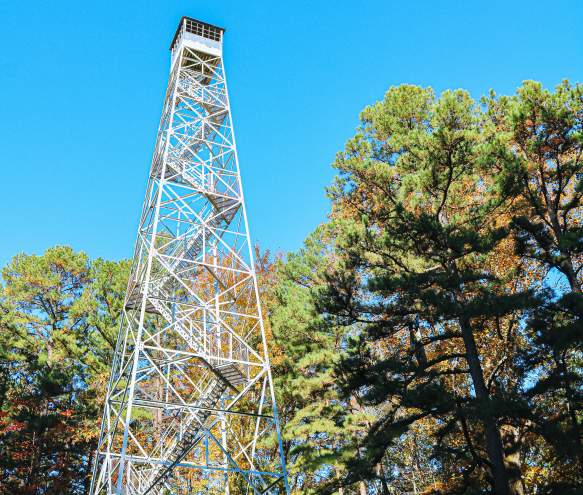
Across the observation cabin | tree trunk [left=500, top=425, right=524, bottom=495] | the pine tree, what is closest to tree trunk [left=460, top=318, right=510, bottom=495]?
the pine tree

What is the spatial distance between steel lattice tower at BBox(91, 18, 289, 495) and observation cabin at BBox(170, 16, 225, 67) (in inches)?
1.5

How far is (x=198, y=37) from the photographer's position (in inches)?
719

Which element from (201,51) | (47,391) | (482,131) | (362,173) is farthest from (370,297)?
(47,391)

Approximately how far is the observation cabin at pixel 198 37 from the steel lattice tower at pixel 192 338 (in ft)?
0.12

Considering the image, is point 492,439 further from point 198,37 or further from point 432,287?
point 198,37

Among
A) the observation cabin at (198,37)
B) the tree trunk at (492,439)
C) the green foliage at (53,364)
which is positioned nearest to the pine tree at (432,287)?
the tree trunk at (492,439)

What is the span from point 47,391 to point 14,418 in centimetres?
147

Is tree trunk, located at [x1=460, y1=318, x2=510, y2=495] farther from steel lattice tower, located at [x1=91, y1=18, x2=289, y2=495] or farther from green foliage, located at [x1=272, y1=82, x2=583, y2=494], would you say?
steel lattice tower, located at [x1=91, y1=18, x2=289, y2=495]

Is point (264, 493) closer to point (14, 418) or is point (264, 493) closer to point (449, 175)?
point (449, 175)

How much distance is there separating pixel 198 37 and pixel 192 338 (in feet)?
37.6

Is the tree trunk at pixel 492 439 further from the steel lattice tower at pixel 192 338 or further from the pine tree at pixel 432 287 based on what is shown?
the steel lattice tower at pixel 192 338

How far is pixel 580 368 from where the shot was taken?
39.4 feet

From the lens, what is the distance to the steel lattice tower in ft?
37.7

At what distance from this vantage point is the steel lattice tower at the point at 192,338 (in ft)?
37.7
